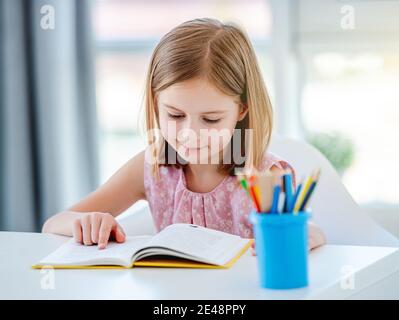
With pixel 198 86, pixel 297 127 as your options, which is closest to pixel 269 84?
pixel 297 127

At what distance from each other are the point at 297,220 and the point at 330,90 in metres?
1.62

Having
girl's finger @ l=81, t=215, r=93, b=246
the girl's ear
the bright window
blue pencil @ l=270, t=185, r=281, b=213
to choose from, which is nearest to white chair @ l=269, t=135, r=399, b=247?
the girl's ear

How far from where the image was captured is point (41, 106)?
8.09 feet

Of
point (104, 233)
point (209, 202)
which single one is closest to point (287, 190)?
point (104, 233)

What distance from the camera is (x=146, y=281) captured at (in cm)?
101

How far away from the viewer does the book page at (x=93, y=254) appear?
1.11 metres

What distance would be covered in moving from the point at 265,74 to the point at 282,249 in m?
1.67

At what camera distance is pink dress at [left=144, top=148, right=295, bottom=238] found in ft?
5.17

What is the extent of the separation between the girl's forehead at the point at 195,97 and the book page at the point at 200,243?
226 millimetres

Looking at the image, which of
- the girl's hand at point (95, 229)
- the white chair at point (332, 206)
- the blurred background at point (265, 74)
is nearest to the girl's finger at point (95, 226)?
the girl's hand at point (95, 229)

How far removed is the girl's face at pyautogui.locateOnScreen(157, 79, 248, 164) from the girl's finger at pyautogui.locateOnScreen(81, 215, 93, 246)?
9.1 inches

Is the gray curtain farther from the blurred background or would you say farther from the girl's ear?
the girl's ear
